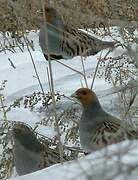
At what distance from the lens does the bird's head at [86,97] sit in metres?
3.74

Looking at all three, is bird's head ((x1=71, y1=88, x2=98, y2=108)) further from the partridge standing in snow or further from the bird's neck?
the partridge standing in snow

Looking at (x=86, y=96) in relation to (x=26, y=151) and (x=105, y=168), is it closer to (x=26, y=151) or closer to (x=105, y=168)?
(x=26, y=151)

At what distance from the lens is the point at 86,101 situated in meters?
3.78

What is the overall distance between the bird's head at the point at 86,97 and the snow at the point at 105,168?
2057 millimetres

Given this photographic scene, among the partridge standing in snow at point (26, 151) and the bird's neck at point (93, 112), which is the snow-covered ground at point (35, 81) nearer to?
the bird's neck at point (93, 112)

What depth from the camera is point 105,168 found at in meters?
1.21

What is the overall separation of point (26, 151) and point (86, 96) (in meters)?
0.52

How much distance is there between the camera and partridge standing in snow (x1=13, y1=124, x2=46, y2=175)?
Result: 3.30 meters

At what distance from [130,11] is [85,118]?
2.11 m

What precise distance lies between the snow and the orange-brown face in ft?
6.75

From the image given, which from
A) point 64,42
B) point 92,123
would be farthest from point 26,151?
point 64,42

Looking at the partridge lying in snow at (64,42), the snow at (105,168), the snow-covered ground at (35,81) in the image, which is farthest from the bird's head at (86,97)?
the snow at (105,168)

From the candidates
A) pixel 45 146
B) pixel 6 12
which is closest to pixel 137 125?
pixel 45 146

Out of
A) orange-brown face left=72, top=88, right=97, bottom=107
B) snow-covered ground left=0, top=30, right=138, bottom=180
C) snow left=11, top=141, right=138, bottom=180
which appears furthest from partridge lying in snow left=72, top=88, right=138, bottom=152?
snow left=11, top=141, right=138, bottom=180
